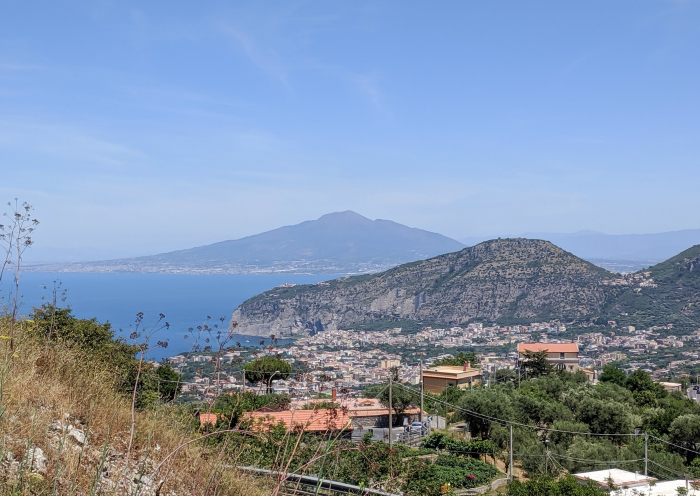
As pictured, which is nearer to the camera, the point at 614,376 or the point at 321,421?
the point at 321,421

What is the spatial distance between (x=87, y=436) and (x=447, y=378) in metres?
29.6

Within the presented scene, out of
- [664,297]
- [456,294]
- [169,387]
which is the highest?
[169,387]

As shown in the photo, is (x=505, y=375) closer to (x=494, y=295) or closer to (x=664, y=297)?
(x=494, y=295)

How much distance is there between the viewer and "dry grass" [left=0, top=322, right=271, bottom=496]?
2.15 metres

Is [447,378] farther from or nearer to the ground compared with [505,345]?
farther from the ground

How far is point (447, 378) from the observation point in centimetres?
3014

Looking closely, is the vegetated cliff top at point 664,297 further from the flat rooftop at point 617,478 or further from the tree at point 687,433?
the flat rooftop at point 617,478

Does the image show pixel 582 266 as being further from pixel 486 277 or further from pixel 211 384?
pixel 211 384

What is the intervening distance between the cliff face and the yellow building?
51449mm

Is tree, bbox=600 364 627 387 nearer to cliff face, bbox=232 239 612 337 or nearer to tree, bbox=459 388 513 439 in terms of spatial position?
tree, bbox=459 388 513 439

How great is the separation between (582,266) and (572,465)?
7503cm

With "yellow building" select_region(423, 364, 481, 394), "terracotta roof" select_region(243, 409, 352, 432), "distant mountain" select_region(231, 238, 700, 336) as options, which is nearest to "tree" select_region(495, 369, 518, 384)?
"yellow building" select_region(423, 364, 481, 394)

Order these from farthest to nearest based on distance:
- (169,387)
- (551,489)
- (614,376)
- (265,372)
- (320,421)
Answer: (614,376) → (551,489) → (169,387) → (320,421) → (265,372)

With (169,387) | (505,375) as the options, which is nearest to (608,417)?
(505,375)
